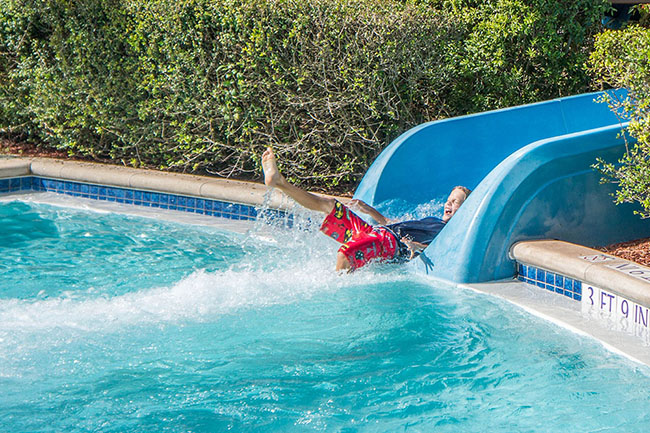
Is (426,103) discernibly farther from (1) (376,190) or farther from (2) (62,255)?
(2) (62,255)

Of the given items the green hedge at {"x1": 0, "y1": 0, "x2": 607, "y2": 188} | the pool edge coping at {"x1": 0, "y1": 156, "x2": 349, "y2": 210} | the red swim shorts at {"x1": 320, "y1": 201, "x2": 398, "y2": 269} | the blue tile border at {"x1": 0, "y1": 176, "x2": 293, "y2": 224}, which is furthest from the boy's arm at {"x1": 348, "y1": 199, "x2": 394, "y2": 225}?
the green hedge at {"x1": 0, "y1": 0, "x2": 607, "y2": 188}

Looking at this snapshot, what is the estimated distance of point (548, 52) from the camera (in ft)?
27.4

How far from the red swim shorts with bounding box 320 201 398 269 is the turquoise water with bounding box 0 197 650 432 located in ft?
0.43

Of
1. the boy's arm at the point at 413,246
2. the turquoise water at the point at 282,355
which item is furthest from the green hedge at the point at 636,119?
the boy's arm at the point at 413,246

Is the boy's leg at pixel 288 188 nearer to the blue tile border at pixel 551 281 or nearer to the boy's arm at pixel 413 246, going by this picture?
the boy's arm at pixel 413 246

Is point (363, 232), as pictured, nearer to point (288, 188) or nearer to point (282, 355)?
point (288, 188)

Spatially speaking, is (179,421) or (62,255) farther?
(62,255)

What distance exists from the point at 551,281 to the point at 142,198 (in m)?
4.53

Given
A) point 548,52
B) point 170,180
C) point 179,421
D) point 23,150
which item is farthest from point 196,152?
point 179,421

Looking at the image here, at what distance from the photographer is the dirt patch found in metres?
5.45

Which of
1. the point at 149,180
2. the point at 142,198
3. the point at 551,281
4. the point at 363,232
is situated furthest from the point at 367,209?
the point at 142,198

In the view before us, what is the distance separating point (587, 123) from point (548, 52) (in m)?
1.03

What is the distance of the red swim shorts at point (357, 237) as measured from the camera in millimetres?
5594

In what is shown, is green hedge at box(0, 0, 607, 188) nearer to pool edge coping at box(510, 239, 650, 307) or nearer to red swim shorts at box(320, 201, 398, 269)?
red swim shorts at box(320, 201, 398, 269)
